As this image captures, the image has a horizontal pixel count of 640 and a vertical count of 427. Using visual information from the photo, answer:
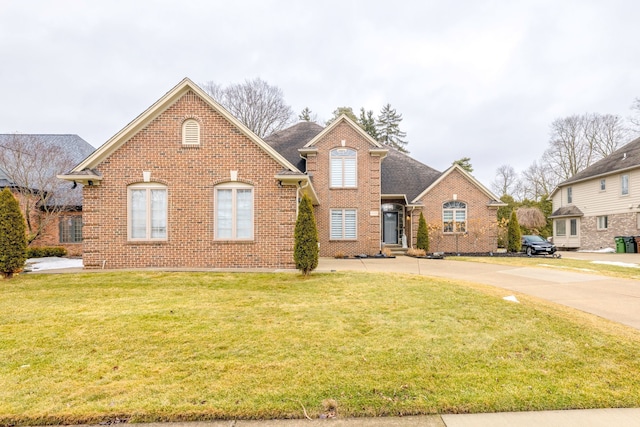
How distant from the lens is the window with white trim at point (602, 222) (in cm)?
2392

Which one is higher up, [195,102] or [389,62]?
[389,62]

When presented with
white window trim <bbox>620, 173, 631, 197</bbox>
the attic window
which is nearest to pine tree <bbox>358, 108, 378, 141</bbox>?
white window trim <bbox>620, 173, 631, 197</bbox>

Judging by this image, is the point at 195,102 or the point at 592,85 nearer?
the point at 195,102

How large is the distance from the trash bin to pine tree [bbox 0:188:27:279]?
32.1 meters

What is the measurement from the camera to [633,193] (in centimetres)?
2191

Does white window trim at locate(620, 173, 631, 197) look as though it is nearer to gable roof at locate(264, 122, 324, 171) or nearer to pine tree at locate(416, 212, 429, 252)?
pine tree at locate(416, 212, 429, 252)

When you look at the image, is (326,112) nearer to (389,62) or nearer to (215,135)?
(389,62)

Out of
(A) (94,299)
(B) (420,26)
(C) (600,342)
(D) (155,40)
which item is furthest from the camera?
(D) (155,40)

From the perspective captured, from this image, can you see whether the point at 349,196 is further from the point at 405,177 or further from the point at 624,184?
the point at 624,184

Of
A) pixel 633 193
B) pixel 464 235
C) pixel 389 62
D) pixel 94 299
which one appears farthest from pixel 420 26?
pixel 94 299

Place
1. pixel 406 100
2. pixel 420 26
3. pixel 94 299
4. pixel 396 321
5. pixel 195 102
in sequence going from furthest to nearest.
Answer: pixel 406 100 → pixel 420 26 → pixel 195 102 → pixel 94 299 → pixel 396 321

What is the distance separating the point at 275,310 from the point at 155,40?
2630 cm

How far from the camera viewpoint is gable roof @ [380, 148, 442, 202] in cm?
1956

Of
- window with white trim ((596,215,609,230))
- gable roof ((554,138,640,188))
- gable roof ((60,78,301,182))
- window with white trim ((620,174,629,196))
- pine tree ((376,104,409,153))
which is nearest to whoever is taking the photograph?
gable roof ((60,78,301,182))
